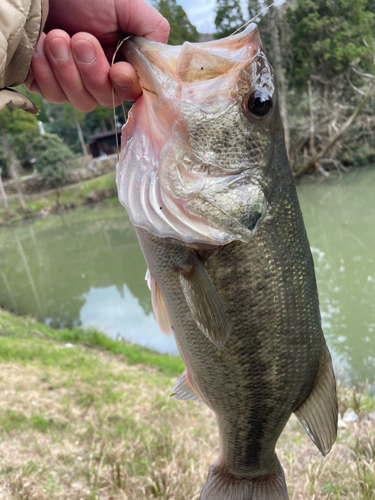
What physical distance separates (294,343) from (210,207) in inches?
25.6

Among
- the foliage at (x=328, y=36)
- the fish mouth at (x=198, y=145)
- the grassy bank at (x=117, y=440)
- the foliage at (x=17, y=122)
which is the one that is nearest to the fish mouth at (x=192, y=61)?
the fish mouth at (x=198, y=145)

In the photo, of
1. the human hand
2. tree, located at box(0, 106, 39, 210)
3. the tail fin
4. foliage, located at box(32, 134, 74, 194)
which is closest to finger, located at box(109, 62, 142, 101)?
the human hand

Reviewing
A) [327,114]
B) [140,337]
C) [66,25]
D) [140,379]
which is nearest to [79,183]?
[327,114]

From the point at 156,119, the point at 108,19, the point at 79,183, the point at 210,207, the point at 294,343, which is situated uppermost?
the point at 108,19

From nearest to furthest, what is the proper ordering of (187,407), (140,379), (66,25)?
(66,25) → (187,407) → (140,379)

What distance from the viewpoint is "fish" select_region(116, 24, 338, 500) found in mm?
1240

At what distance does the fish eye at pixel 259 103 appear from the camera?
126 centimetres

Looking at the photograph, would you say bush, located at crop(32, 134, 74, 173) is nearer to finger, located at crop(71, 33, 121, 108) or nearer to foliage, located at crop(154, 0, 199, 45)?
foliage, located at crop(154, 0, 199, 45)

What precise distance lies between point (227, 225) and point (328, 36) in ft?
87.4

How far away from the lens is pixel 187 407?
454 cm

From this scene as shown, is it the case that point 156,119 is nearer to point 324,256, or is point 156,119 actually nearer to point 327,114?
point 324,256

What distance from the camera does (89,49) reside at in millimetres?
1308

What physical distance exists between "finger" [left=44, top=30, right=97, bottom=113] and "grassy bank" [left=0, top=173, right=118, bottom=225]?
24.9m

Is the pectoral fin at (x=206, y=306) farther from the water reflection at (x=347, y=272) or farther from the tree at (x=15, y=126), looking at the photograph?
the tree at (x=15, y=126)
